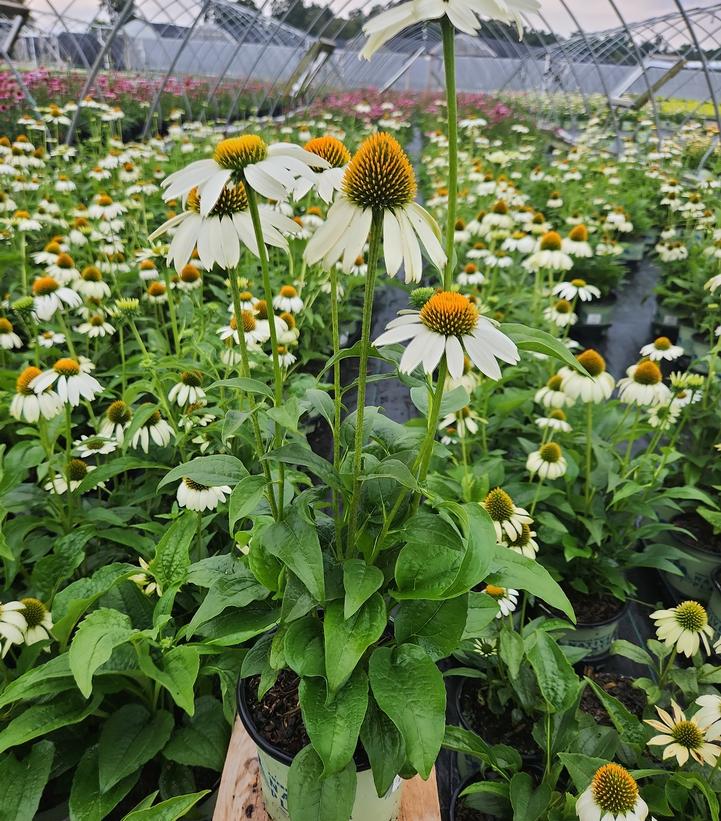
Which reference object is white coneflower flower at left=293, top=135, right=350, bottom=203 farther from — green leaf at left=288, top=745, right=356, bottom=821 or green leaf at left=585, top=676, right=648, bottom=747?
green leaf at left=585, top=676, right=648, bottom=747

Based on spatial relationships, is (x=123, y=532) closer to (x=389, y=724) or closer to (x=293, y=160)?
(x=389, y=724)

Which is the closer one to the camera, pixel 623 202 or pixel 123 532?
pixel 123 532

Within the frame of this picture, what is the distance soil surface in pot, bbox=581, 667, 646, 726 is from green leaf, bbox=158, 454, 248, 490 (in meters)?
1.12

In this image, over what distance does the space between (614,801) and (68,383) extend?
1.38 meters

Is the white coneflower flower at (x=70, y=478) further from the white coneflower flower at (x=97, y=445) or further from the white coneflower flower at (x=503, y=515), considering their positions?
the white coneflower flower at (x=503, y=515)

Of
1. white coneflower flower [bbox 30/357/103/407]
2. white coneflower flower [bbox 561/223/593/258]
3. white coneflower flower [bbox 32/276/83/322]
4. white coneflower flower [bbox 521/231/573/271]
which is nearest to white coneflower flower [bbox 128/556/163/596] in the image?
white coneflower flower [bbox 30/357/103/407]

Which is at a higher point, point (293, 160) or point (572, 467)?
point (293, 160)

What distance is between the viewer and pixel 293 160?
748mm

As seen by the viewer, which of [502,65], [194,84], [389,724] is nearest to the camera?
[389,724]

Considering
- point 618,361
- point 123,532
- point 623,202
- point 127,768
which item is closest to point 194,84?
point 623,202

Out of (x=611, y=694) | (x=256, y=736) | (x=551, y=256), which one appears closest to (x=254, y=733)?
(x=256, y=736)

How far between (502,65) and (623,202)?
12.2m

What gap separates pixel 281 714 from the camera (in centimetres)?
103

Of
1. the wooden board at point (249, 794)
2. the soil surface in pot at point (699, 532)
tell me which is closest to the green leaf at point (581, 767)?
the wooden board at point (249, 794)
